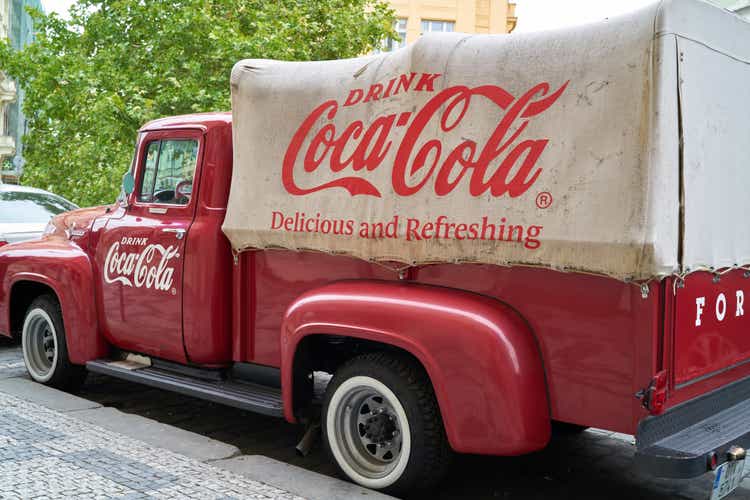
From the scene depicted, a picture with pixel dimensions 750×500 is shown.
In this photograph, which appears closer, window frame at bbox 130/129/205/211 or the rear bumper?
the rear bumper

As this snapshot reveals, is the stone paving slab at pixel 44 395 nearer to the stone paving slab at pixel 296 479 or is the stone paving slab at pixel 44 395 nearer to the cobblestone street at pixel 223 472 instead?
the cobblestone street at pixel 223 472

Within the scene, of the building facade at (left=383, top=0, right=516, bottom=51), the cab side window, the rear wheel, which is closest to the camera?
the cab side window

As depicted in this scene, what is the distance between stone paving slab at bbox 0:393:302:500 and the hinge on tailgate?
1676 millimetres

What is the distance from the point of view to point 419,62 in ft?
13.5

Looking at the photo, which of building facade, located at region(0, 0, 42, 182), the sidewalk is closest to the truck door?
the sidewalk

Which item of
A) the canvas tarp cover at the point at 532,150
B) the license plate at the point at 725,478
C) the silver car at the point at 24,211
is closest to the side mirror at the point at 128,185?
the canvas tarp cover at the point at 532,150

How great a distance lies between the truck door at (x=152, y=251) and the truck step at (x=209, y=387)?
0.48ft

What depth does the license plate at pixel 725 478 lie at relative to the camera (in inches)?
133

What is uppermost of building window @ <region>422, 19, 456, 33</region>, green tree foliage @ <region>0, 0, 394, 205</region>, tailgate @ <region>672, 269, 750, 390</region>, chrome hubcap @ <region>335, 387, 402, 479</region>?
building window @ <region>422, 19, 456, 33</region>

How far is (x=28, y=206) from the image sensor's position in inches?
384

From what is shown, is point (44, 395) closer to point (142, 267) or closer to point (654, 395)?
point (142, 267)

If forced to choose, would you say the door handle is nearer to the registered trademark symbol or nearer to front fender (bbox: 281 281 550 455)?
front fender (bbox: 281 281 550 455)

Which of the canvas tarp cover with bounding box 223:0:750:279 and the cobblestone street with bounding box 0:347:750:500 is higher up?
the canvas tarp cover with bounding box 223:0:750:279

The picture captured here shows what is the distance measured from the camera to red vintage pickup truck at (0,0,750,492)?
338 centimetres
